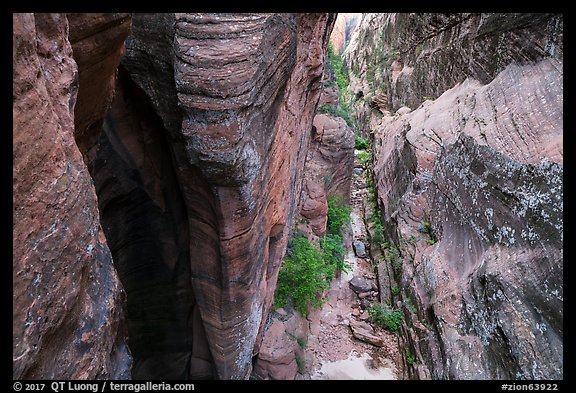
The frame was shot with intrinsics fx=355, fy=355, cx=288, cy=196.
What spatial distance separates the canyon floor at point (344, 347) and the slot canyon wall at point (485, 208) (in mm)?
744

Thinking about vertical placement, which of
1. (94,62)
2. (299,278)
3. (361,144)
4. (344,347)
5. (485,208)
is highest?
(361,144)

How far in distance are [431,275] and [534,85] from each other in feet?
18.4

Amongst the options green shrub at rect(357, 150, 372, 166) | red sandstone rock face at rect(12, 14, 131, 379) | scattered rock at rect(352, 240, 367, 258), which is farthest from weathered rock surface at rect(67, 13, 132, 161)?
green shrub at rect(357, 150, 372, 166)

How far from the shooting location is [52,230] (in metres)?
2.61

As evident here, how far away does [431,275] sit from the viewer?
10336mm

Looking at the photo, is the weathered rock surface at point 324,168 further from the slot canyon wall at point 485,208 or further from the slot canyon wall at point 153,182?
the slot canyon wall at point 153,182

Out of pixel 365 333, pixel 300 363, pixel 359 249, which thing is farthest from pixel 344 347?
pixel 359 249

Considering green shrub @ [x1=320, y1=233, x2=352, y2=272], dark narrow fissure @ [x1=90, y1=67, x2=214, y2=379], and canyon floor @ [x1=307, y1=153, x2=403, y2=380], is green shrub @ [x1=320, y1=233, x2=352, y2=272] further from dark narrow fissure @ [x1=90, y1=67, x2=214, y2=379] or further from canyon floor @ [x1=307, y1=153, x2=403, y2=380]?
dark narrow fissure @ [x1=90, y1=67, x2=214, y2=379]

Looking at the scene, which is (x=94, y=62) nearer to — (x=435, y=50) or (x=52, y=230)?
(x=52, y=230)

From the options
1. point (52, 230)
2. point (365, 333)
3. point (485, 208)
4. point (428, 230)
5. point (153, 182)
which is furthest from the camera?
point (428, 230)

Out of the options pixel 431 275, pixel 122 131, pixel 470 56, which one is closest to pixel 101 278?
pixel 122 131

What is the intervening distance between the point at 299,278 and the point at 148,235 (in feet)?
15.1

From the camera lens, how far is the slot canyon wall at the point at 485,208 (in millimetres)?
6582

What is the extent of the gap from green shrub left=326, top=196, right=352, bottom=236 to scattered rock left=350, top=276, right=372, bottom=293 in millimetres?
1955
